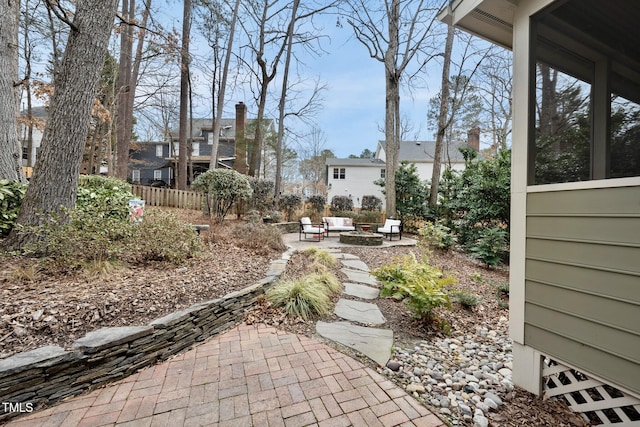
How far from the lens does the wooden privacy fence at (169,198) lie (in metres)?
10.4

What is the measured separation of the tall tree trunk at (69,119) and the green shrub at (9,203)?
75cm

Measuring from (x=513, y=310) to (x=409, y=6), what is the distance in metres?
11.1

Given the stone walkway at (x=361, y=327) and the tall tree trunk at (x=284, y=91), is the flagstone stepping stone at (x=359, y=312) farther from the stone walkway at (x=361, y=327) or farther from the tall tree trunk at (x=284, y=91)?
the tall tree trunk at (x=284, y=91)

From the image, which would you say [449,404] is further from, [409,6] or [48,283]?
[409,6]

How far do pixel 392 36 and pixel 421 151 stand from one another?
15.4 metres

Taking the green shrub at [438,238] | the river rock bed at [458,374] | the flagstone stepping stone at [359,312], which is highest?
the green shrub at [438,238]

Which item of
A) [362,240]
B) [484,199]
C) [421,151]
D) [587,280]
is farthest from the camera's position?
[421,151]

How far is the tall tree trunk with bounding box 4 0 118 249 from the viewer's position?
3.36 m

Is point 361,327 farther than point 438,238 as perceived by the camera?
No

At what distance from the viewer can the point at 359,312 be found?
3203mm

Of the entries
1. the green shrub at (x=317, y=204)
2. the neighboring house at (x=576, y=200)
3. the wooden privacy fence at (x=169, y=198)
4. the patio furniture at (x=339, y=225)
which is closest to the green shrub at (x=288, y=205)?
the green shrub at (x=317, y=204)

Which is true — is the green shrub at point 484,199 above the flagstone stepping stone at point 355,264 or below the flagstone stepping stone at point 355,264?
above

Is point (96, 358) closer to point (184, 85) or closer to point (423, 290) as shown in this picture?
point (423, 290)

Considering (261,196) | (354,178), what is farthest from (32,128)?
(354,178)
